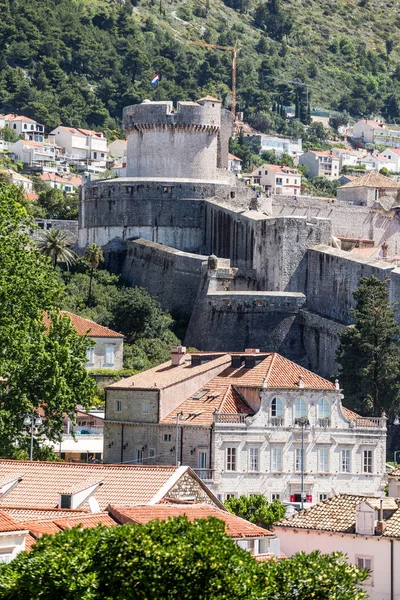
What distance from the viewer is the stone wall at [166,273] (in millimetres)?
107188

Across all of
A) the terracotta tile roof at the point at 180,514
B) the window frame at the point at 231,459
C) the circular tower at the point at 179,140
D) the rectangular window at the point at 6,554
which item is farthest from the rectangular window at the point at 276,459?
the circular tower at the point at 179,140

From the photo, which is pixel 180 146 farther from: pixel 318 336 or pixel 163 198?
pixel 318 336

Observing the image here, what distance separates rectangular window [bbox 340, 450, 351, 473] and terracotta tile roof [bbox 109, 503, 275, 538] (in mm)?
22054

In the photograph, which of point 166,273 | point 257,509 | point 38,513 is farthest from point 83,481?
point 166,273

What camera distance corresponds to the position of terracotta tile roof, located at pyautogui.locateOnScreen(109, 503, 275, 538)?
45.9 metres

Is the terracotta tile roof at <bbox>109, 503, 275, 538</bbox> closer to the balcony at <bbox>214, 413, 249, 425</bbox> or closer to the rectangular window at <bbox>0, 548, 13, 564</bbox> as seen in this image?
the rectangular window at <bbox>0, 548, 13, 564</bbox>

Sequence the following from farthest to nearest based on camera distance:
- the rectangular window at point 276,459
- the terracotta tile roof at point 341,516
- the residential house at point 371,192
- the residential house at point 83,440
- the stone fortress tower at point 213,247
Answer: the residential house at point 371,192 → the stone fortress tower at point 213,247 → the residential house at point 83,440 → the rectangular window at point 276,459 → the terracotta tile roof at point 341,516

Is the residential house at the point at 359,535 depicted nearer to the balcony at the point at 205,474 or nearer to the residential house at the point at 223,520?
the residential house at the point at 223,520

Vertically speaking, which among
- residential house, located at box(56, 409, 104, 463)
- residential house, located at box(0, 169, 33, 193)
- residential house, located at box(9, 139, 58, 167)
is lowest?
residential house, located at box(56, 409, 104, 463)

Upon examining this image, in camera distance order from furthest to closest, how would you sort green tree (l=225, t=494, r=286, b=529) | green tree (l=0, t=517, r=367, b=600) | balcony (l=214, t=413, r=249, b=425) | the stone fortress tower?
the stone fortress tower → balcony (l=214, t=413, r=249, b=425) → green tree (l=225, t=494, r=286, b=529) → green tree (l=0, t=517, r=367, b=600)

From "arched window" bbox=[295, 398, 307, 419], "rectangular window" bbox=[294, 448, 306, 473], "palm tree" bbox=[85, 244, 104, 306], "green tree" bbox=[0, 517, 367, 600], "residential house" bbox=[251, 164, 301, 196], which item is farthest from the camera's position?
"residential house" bbox=[251, 164, 301, 196]

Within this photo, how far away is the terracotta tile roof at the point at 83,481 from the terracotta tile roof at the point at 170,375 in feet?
54.7

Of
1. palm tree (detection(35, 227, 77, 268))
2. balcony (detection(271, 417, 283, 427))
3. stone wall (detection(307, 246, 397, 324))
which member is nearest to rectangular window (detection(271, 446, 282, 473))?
balcony (detection(271, 417, 283, 427))

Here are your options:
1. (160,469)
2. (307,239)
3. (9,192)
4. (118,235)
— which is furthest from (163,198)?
(160,469)
